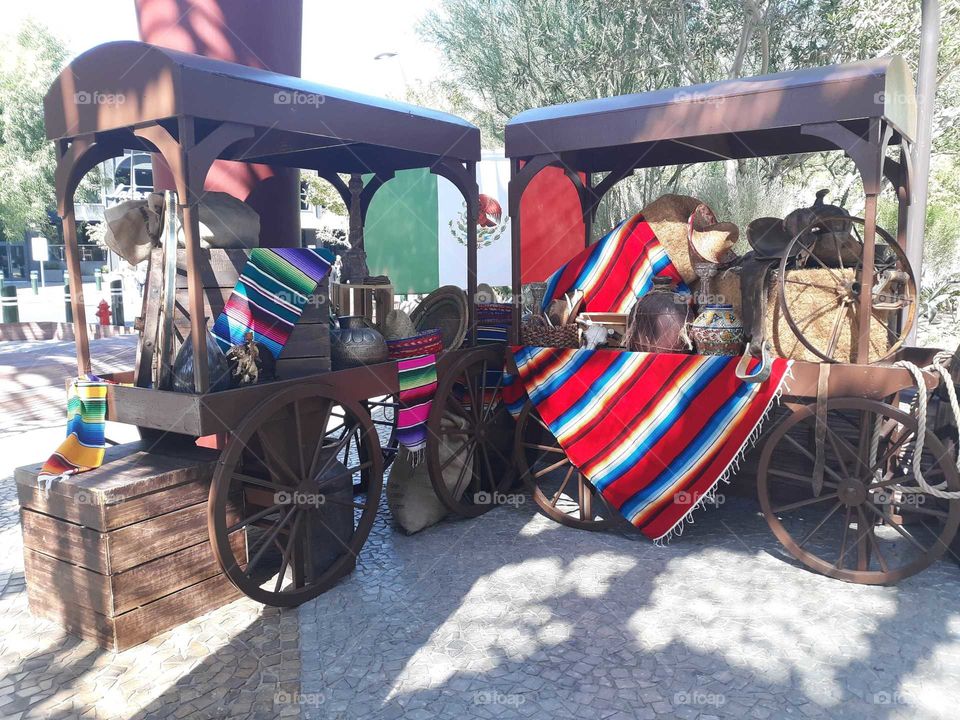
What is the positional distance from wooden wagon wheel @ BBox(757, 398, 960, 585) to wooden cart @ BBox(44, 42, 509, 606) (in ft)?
6.62

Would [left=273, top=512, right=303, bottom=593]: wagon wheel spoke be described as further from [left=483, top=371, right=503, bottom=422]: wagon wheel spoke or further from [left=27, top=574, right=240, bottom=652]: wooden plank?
[left=483, top=371, right=503, bottom=422]: wagon wheel spoke

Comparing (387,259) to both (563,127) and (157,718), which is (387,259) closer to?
(563,127)

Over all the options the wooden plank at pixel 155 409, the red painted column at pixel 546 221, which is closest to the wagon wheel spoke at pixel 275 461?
the wooden plank at pixel 155 409

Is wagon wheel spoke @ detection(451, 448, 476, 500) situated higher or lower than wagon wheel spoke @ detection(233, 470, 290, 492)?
lower

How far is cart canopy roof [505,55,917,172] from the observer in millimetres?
3773

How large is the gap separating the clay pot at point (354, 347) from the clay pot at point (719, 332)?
6.13 ft

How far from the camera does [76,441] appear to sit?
3623 millimetres

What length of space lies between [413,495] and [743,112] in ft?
9.66


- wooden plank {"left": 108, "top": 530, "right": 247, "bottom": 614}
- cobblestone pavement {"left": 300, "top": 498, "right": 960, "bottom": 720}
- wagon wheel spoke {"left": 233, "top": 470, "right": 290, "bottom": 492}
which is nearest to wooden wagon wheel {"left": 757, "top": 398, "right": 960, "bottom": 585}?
cobblestone pavement {"left": 300, "top": 498, "right": 960, "bottom": 720}

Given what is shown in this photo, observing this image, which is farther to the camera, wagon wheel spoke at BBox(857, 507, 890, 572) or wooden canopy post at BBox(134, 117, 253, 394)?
wagon wheel spoke at BBox(857, 507, 890, 572)

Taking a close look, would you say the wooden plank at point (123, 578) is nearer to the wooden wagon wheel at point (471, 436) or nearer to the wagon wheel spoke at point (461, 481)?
the wooden wagon wheel at point (471, 436)

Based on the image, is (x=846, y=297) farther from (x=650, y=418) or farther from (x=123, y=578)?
(x=123, y=578)

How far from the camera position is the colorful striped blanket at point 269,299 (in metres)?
3.69

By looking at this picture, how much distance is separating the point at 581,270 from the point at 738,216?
8898 millimetres
